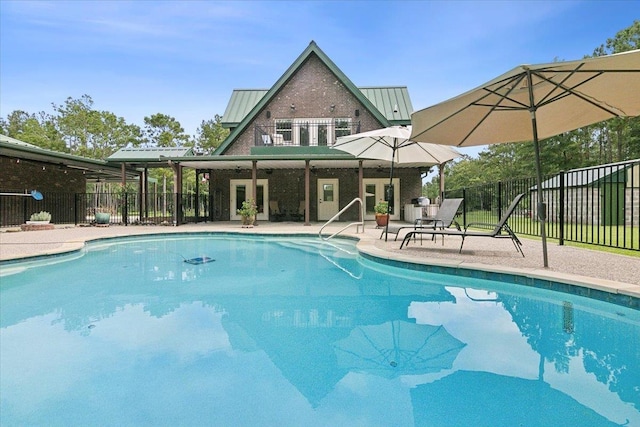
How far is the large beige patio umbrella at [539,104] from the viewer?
4.30m

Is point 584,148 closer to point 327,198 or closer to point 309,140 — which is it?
point 327,198

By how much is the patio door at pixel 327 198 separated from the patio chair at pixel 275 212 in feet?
6.30

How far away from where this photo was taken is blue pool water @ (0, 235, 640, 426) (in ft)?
7.27

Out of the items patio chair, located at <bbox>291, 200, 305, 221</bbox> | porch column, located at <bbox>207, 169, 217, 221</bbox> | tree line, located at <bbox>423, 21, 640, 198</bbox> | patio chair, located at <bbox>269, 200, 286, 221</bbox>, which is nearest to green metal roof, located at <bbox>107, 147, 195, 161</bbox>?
porch column, located at <bbox>207, 169, 217, 221</bbox>

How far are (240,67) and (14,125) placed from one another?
97.9ft

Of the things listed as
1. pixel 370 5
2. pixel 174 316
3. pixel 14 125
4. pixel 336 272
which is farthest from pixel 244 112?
pixel 14 125

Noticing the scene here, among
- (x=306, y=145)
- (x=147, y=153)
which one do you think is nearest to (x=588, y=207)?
(x=306, y=145)

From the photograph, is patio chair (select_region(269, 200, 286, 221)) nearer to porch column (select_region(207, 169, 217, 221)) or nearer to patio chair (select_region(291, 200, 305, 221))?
patio chair (select_region(291, 200, 305, 221))

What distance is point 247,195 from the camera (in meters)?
18.0

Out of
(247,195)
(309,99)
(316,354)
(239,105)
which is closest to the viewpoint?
(316,354)

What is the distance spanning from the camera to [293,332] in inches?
139

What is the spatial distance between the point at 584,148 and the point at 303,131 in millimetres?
25675

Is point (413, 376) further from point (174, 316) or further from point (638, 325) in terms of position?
point (174, 316)

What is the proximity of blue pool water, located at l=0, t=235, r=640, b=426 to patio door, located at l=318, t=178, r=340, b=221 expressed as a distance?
1192cm
